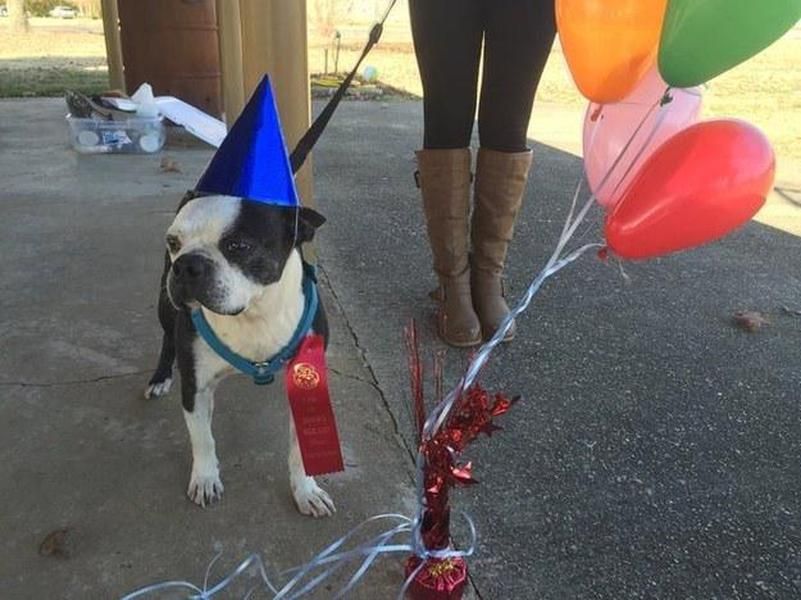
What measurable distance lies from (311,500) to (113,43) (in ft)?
21.6

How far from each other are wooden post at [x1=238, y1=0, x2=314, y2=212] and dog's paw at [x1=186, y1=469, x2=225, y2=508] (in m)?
1.65

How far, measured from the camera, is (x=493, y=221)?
9.33 ft

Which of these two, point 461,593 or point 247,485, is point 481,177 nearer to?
point 247,485

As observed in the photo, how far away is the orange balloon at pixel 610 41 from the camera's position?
1593mm

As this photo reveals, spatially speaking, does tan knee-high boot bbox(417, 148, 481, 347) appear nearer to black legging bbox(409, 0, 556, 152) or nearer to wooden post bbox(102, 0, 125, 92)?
black legging bbox(409, 0, 556, 152)

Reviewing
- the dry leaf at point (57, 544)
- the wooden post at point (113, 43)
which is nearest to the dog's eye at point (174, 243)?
the dry leaf at point (57, 544)

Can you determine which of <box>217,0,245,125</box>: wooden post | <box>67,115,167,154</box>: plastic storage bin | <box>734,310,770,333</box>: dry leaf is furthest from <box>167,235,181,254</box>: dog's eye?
<box>67,115,167,154</box>: plastic storage bin

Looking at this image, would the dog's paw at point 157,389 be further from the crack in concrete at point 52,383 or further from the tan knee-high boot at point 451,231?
the tan knee-high boot at point 451,231

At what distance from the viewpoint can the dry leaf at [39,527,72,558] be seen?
1819mm

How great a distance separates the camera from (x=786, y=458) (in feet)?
7.64

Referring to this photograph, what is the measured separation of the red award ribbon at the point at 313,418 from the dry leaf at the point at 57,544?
2.01 ft

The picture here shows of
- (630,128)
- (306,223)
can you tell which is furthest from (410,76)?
(306,223)

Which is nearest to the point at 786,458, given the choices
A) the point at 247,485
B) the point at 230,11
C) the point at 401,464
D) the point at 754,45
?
the point at 401,464

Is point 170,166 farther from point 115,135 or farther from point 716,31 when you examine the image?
point 716,31
